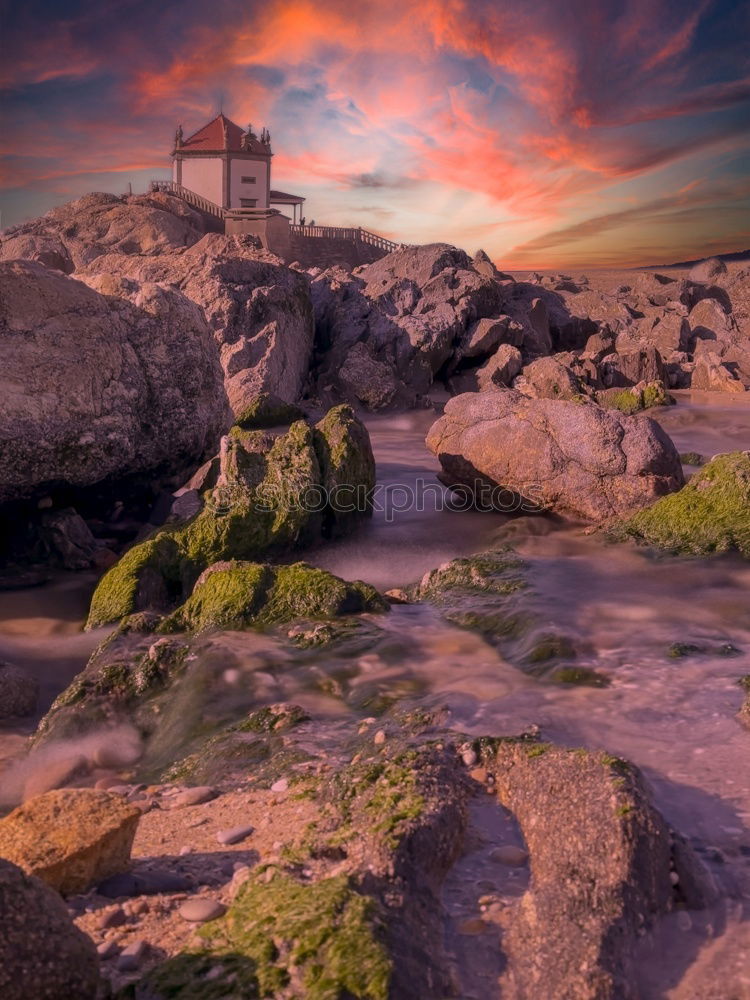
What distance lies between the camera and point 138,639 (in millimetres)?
6152

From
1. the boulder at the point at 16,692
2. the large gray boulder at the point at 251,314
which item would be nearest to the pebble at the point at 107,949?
the boulder at the point at 16,692

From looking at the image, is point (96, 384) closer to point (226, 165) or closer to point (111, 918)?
point (111, 918)

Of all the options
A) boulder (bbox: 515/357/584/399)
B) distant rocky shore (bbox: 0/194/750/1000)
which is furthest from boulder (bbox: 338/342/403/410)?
boulder (bbox: 515/357/584/399)

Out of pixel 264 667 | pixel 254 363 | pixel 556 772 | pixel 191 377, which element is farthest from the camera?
pixel 254 363

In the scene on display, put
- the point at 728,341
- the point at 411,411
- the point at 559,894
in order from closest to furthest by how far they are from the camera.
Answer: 1. the point at 559,894
2. the point at 411,411
3. the point at 728,341

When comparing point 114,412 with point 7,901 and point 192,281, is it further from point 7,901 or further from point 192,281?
point 192,281

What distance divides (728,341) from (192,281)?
15780 millimetres

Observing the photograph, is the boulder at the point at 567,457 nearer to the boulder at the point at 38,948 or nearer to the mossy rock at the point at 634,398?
the mossy rock at the point at 634,398

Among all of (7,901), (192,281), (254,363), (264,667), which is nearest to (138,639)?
(264,667)

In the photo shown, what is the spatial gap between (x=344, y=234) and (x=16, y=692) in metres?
46.2

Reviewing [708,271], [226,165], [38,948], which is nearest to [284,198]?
[226,165]

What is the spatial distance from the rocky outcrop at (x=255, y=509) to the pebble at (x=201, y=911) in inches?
175

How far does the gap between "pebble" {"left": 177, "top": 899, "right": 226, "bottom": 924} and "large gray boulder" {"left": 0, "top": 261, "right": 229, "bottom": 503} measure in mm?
5928

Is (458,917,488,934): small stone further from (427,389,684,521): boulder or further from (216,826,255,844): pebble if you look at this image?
(427,389,684,521): boulder
